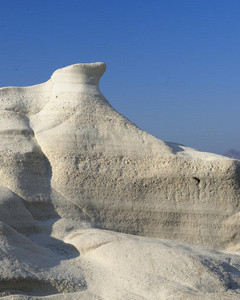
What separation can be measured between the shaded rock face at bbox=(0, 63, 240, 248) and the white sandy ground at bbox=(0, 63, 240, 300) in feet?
0.05

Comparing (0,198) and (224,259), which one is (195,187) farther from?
(0,198)

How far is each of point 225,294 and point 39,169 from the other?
3269mm

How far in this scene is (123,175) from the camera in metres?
7.53

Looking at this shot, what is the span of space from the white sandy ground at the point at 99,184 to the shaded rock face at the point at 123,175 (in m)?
0.01

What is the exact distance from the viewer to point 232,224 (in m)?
7.71

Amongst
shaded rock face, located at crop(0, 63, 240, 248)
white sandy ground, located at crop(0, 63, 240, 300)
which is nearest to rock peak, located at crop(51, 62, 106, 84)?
white sandy ground, located at crop(0, 63, 240, 300)

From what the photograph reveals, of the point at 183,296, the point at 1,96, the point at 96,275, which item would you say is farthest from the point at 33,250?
the point at 1,96

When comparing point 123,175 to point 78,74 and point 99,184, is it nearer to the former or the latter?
point 99,184

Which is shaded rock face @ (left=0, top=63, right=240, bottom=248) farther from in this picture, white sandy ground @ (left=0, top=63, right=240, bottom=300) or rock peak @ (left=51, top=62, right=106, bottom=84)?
rock peak @ (left=51, top=62, right=106, bottom=84)

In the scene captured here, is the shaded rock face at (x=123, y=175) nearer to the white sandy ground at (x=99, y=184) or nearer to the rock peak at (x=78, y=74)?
the white sandy ground at (x=99, y=184)

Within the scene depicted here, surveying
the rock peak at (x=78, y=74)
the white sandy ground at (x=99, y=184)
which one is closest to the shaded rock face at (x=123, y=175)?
the white sandy ground at (x=99, y=184)

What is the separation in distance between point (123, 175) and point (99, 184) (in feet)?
1.25

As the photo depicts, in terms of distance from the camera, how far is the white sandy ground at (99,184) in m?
6.42

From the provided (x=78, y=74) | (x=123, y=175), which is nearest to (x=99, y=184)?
(x=123, y=175)
